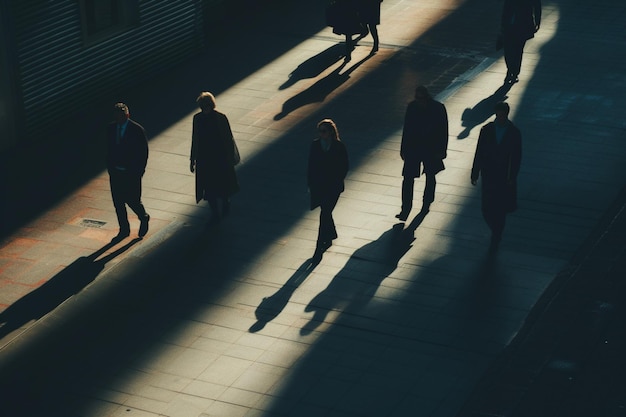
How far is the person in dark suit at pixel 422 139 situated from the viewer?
1502cm

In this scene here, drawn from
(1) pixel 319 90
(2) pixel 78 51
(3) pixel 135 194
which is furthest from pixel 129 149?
(1) pixel 319 90

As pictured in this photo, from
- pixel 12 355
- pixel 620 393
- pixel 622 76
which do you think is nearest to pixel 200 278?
pixel 12 355

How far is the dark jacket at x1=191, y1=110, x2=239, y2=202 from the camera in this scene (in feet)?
49.6

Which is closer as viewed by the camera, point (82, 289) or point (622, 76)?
point (82, 289)

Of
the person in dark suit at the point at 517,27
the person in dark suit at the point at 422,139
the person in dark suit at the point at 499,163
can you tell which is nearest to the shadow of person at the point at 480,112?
the person in dark suit at the point at 517,27

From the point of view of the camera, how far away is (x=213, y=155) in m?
15.3

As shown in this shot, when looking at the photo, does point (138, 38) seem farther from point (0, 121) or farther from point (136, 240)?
point (136, 240)

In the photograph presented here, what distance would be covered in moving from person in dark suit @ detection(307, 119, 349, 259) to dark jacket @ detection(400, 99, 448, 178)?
1.20 meters

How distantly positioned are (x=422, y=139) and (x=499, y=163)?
1261 millimetres

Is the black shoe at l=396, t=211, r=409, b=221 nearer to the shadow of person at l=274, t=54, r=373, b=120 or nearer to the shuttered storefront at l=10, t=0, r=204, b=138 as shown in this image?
the shadow of person at l=274, t=54, r=373, b=120

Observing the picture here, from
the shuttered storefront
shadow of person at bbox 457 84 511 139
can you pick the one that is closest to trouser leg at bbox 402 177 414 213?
shadow of person at bbox 457 84 511 139

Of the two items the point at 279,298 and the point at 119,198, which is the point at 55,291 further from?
the point at 279,298

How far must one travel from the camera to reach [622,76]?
20.9 meters

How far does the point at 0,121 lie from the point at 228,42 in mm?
6346
